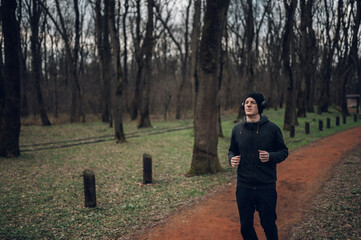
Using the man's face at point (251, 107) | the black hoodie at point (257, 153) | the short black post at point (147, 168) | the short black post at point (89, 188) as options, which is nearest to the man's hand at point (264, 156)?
the black hoodie at point (257, 153)

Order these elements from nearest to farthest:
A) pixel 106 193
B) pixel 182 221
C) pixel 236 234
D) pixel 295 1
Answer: pixel 236 234, pixel 182 221, pixel 106 193, pixel 295 1

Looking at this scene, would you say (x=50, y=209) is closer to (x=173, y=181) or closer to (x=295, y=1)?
(x=173, y=181)

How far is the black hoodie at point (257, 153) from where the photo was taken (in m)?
3.26

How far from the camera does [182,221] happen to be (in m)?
5.29

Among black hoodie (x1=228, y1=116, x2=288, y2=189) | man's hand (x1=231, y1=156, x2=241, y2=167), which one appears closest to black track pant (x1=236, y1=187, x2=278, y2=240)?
black hoodie (x1=228, y1=116, x2=288, y2=189)

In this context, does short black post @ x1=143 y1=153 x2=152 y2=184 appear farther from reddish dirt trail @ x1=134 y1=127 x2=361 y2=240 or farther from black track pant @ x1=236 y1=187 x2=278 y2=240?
black track pant @ x1=236 y1=187 x2=278 y2=240

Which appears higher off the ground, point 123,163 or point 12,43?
point 12,43

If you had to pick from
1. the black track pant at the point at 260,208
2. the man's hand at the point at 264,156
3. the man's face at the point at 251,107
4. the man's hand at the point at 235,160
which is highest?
the man's face at the point at 251,107

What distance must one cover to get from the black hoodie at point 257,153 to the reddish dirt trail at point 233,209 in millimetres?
1650

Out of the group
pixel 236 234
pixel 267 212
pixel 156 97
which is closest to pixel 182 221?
pixel 236 234

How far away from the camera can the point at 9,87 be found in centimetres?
1088

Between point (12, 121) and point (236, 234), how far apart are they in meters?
10.2

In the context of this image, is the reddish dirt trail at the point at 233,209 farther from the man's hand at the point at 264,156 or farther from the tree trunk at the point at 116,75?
the tree trunk at the point at 116,75

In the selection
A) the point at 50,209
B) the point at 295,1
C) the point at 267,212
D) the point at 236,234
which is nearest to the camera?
the point at 267,212
